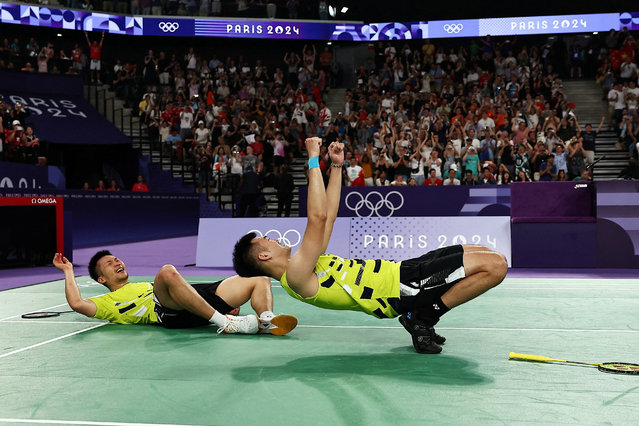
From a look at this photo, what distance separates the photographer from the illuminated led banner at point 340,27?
26422 millimetres

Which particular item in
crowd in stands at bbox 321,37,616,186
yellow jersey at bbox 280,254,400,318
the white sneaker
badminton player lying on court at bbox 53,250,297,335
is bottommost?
the white sneaker

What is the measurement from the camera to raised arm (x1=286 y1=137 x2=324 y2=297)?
4410 millimetres

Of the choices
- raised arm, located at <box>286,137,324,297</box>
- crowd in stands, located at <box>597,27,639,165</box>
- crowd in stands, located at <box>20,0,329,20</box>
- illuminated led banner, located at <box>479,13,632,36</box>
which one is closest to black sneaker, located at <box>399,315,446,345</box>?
raised arm, located at <box>286,137,324,297</box>

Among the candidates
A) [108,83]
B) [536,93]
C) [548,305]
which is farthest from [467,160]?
[108,83]

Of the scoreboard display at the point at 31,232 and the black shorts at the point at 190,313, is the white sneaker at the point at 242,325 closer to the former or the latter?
the black shorts at the point at 190,313

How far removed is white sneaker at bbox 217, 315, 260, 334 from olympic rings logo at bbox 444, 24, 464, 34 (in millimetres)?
23891

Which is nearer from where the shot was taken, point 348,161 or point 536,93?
point 348,161

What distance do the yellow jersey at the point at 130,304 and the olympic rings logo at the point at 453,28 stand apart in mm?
23619

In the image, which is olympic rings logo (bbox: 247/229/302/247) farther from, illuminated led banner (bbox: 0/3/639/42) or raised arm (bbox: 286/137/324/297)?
illuminated led banner (bbox: 0/3/639/42)

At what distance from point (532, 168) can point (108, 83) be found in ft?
55.9

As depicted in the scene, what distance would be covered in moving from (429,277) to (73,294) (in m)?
3.38

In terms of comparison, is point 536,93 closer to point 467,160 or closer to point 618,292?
point 467,160

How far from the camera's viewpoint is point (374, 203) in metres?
14.6

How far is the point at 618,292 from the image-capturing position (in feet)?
28.1
